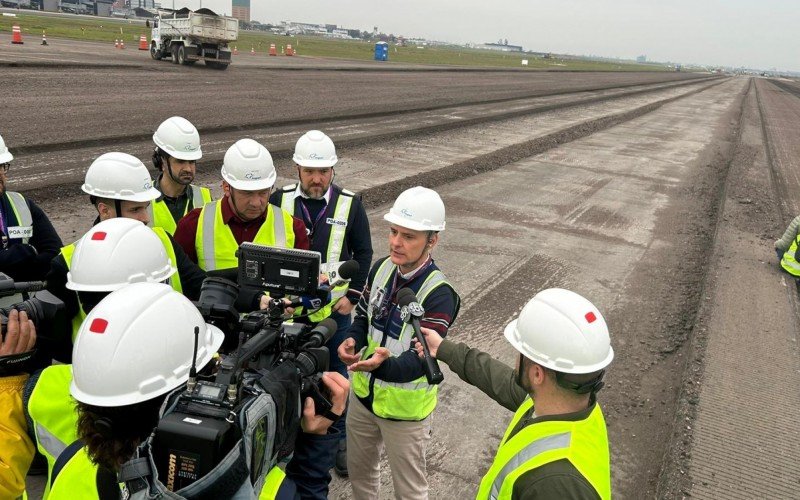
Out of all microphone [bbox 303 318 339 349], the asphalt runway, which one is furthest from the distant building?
microphone [bbox 303 318 339 349]

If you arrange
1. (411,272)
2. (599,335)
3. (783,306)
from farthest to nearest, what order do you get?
(783,306) → (411,272) → (599,335)

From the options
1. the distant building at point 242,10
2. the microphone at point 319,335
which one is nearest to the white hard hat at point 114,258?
the microphone at point 319,335

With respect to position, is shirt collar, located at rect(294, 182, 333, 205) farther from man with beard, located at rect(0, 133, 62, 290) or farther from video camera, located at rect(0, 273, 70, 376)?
video camera, located at rect(0, 273, 70, 376)

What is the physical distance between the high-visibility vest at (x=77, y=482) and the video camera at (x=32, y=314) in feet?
2.54

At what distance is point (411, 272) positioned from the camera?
3318mm

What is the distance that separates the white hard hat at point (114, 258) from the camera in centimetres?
263

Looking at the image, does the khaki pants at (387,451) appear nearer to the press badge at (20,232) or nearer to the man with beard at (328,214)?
the man with beard at (328,214)

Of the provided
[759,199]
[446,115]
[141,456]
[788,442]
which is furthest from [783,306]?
[446,115]

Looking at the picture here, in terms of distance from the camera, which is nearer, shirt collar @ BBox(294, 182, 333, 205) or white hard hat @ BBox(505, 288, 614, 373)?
white hard hat @ BBox(505, 288, 614, 373)

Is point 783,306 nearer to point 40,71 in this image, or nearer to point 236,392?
point 236,392

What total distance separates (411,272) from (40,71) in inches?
871

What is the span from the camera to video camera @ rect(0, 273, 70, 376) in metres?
2.29

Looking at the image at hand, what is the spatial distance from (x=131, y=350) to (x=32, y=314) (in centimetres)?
104

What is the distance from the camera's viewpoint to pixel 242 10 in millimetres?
168000
